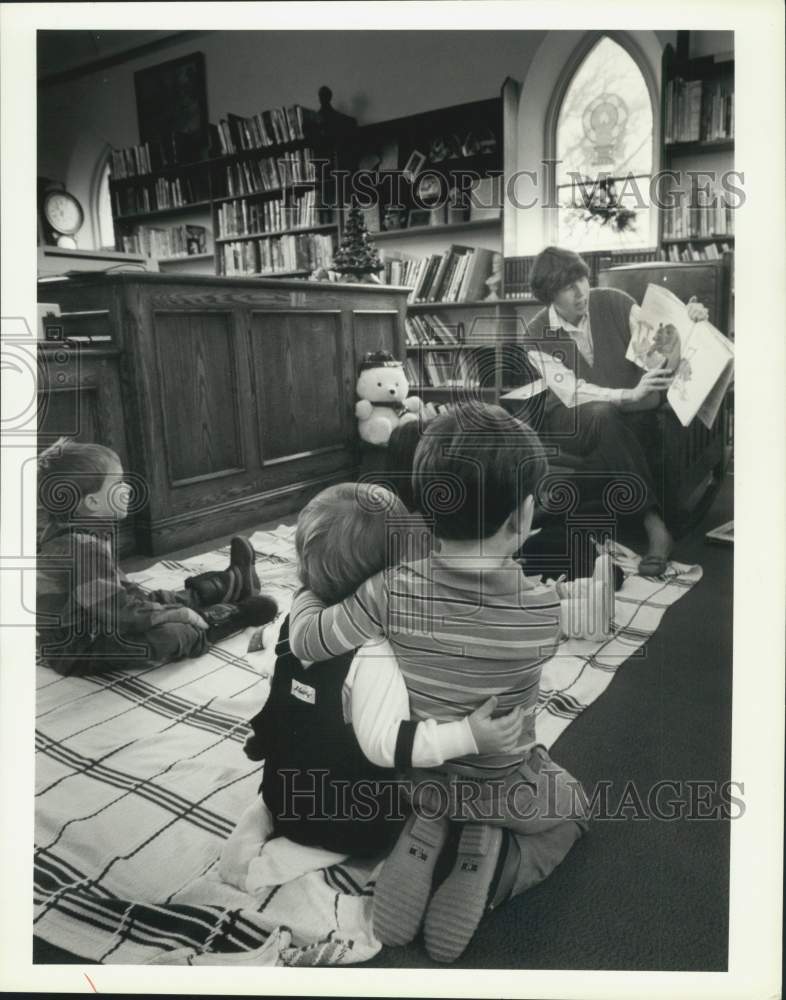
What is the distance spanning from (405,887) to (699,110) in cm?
99

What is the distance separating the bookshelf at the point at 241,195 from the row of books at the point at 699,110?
401 millimetres

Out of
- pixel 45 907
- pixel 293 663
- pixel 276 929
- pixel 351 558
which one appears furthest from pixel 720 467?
pixel 45 907

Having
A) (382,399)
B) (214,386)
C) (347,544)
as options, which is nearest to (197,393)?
(214,386)

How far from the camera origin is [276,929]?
82cm

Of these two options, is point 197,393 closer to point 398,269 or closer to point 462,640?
point 398,269

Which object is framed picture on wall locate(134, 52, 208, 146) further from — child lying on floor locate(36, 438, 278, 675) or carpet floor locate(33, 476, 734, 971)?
carpet floor locate(33, 476, 734, 971)

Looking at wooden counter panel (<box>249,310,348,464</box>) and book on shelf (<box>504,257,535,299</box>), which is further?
wooden counter panel (<box>249,310,348,464</box>)

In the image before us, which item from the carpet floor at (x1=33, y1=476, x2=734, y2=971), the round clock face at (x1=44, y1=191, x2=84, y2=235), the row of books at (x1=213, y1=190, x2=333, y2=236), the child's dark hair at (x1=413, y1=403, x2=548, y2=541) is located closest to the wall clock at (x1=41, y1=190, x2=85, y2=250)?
the round clock face at (x1=44, y1=191, x2=84, y2=235)

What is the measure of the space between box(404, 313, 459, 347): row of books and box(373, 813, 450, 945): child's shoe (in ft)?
2.15

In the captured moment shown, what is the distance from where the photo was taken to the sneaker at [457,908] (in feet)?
2.60

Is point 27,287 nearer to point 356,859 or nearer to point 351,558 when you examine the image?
point 351,558

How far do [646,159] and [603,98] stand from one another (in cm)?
10

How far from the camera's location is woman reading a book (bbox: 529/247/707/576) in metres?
0.90

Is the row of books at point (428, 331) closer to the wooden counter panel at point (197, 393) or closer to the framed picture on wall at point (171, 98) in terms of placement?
the wooden counter panel at point (197, 393)
